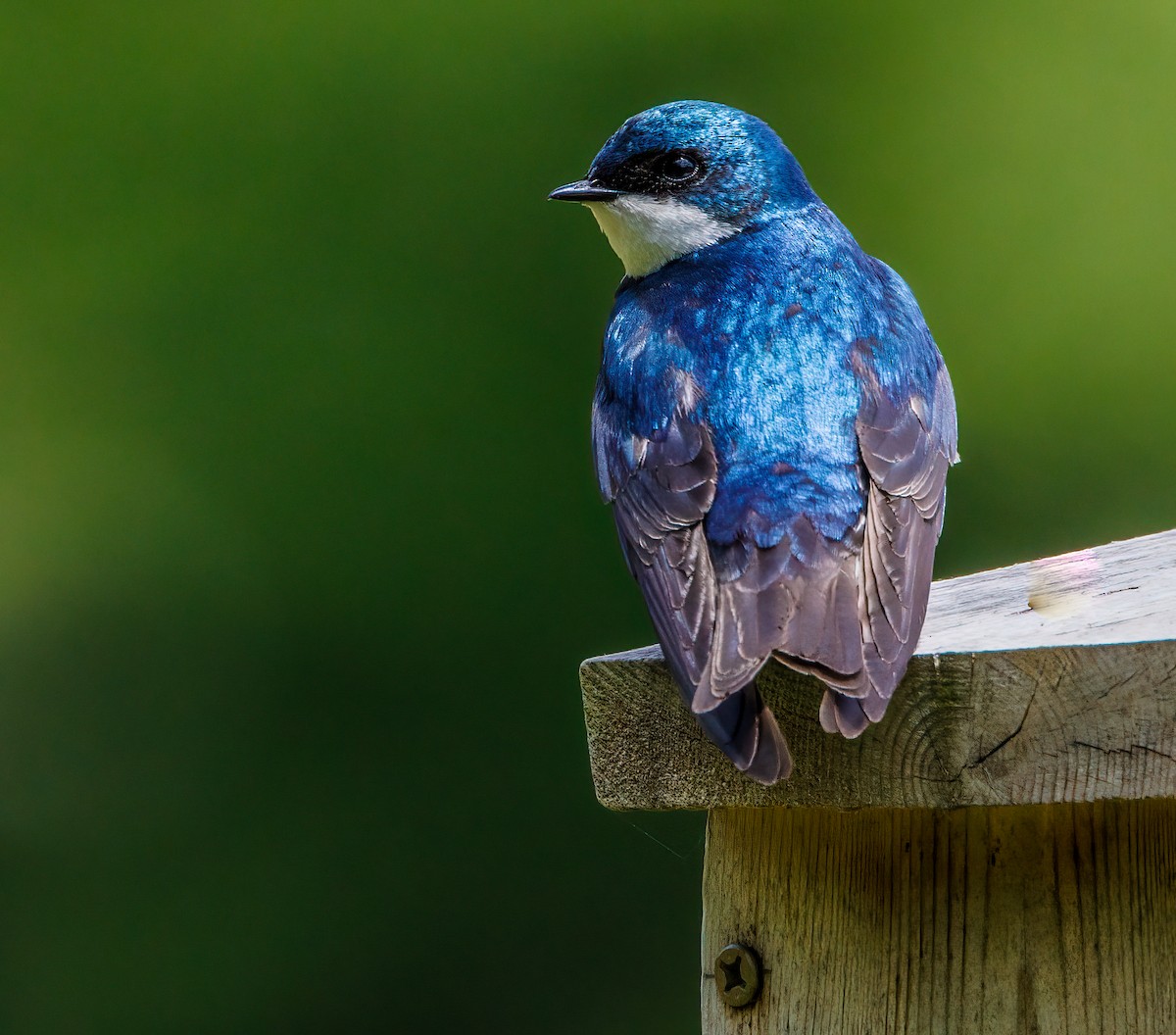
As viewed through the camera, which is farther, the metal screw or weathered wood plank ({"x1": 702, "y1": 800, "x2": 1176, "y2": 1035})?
the metal screw

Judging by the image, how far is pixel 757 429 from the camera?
2021 millimetres

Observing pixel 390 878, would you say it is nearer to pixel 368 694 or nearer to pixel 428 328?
pixel 368 694

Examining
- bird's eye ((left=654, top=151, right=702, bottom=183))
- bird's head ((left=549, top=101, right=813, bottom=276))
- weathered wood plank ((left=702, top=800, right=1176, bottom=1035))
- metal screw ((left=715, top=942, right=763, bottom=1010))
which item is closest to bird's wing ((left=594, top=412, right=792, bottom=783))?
weathered wood plank ((left=702, top=800, right=1176, bottom=1035))

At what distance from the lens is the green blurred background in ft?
16.2

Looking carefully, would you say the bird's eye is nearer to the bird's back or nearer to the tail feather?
the bird's back

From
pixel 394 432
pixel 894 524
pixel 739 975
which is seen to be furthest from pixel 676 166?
pixel 394 432

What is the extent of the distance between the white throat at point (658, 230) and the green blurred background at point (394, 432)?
7.61 ft

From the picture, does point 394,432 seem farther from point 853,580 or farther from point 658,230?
point 853,580

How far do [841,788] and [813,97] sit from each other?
398 cm

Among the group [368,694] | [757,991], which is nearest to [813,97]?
[368,694]

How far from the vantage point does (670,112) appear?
9.07ft

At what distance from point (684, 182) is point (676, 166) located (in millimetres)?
45

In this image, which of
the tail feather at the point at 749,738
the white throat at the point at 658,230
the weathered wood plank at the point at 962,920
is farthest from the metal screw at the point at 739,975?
the white throat at the point at 658,230

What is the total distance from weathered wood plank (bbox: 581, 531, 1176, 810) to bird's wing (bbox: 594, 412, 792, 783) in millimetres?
71
